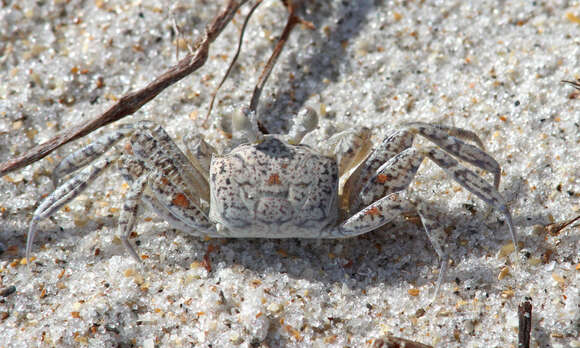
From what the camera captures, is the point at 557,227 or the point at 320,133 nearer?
the point at 557,227

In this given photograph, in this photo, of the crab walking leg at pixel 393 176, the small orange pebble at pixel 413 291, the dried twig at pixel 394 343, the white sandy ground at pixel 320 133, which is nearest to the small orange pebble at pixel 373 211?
the crab walking leg at pixel 393 176

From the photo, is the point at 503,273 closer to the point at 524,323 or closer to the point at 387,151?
the point at 524,323

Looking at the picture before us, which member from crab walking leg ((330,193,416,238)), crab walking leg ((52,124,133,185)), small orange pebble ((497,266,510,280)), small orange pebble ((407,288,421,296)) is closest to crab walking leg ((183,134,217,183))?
crab walking leg ((52,124,133,185))

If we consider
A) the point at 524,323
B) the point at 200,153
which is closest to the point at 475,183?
the point at 524,323

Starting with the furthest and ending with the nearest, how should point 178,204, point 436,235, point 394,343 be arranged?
point 178,204 < point 436,235 < point 394,343

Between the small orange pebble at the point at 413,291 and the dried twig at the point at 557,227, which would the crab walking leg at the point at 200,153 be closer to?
the small orange pebble at the point at 413,291

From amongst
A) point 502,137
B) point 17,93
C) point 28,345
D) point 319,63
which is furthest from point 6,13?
point 502,137

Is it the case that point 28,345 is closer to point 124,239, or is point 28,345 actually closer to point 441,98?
point 124,239

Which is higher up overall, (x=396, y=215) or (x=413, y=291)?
(x=396, y=215)

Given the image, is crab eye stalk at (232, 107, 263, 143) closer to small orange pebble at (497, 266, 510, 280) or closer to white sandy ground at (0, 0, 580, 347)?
white sandy ground at (0, 0, 580, 347)
